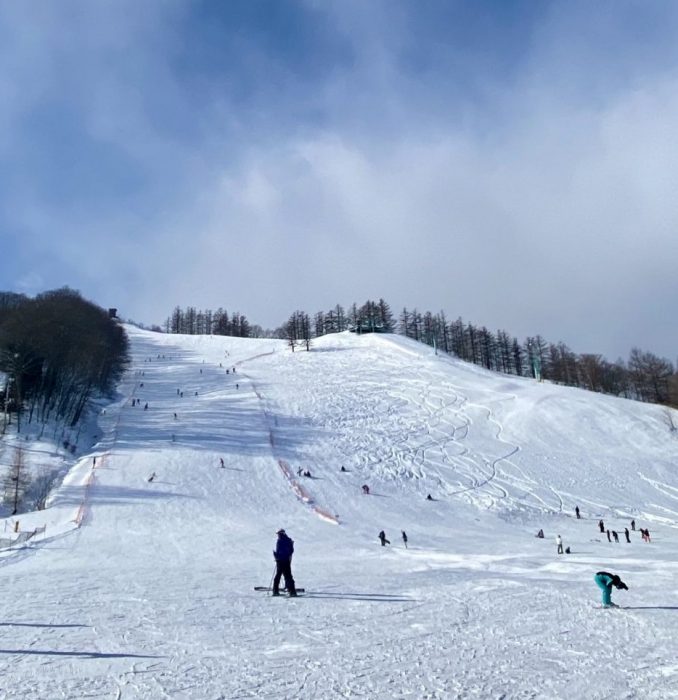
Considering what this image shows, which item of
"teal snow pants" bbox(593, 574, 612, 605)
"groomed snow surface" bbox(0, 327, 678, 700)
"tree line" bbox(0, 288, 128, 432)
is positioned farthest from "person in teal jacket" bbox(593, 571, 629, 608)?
"tree line" bbox(0, 288, 128, 432)

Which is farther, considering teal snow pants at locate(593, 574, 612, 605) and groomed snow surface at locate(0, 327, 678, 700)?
teal snow pants at locate(593, 574, 612, 605)

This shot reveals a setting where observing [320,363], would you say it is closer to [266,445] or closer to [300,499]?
[266,445]

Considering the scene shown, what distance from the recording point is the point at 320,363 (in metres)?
80.6

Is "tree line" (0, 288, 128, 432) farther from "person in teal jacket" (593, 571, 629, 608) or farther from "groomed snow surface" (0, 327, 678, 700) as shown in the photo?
"person in teal jacket" (593, 571, 629, 608)

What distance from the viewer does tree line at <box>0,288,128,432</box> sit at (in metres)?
45.1

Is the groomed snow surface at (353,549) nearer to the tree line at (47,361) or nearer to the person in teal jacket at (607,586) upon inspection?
the person in teal jacket at (607,586)

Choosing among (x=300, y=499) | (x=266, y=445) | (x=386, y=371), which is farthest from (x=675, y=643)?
(x=386, y=371)

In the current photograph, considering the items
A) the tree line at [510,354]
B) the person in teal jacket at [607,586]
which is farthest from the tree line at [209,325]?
the person in teal jacket at [607,586]

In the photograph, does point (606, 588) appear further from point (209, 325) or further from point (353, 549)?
point (209, 325)

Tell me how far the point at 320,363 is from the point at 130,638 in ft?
236

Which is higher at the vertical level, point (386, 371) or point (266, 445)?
point (386, 371)

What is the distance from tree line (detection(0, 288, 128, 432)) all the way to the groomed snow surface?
15.4 ft

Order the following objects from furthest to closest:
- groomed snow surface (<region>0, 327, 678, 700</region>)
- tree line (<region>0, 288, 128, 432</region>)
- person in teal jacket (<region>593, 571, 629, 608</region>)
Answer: tree line (<region>0, 288, 128, 432</region>), person in teal jacket (<region>593, 571, 629, 608</region>), groomed snow surface (<region>0, 327, 678, 700</region>)

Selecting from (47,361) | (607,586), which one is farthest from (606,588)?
(47,361)
